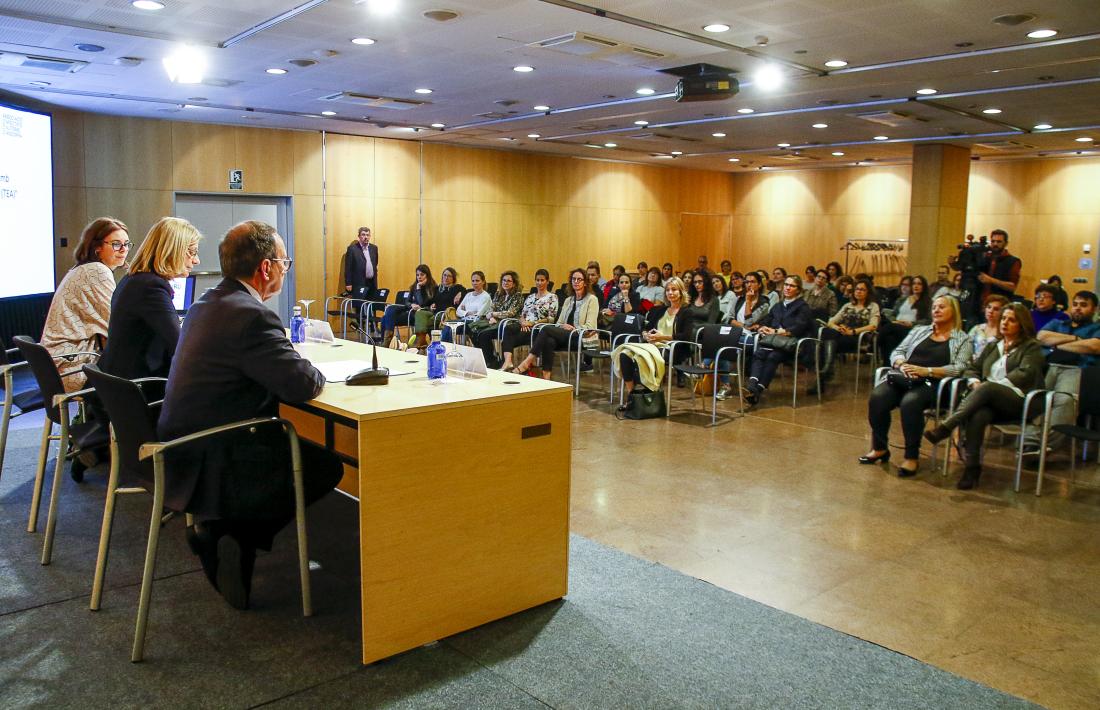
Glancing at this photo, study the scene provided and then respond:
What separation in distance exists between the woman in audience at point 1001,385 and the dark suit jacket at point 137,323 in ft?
15.4

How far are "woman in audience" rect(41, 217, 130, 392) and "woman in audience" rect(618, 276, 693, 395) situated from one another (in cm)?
427

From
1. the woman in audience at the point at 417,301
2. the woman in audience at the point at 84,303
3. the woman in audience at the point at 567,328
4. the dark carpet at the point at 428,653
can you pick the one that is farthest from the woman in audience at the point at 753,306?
the woman in audience at the point at 84,303

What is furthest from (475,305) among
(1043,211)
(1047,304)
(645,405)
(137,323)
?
(1043,211)

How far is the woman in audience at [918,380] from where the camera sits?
573 cm

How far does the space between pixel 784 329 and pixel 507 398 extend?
572 cm

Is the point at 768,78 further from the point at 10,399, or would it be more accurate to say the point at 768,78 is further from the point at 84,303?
the point at 10,399

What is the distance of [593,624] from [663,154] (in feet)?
42.2

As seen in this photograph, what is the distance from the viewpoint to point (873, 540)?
14.2ft

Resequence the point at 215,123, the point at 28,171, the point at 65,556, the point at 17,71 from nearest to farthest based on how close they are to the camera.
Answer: the point at 65,556, the point at 17,71, the point at 28,171, the point at 215,123

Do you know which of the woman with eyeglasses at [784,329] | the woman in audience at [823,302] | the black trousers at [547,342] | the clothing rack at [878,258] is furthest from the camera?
the clothing rack at [878,258]

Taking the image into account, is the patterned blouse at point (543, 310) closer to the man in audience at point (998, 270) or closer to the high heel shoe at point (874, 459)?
the high heel shoe at point (874, 459)

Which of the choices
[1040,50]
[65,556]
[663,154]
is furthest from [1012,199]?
[65,556]

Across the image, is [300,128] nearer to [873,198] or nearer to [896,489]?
[896,489]

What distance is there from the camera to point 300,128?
482 inches
